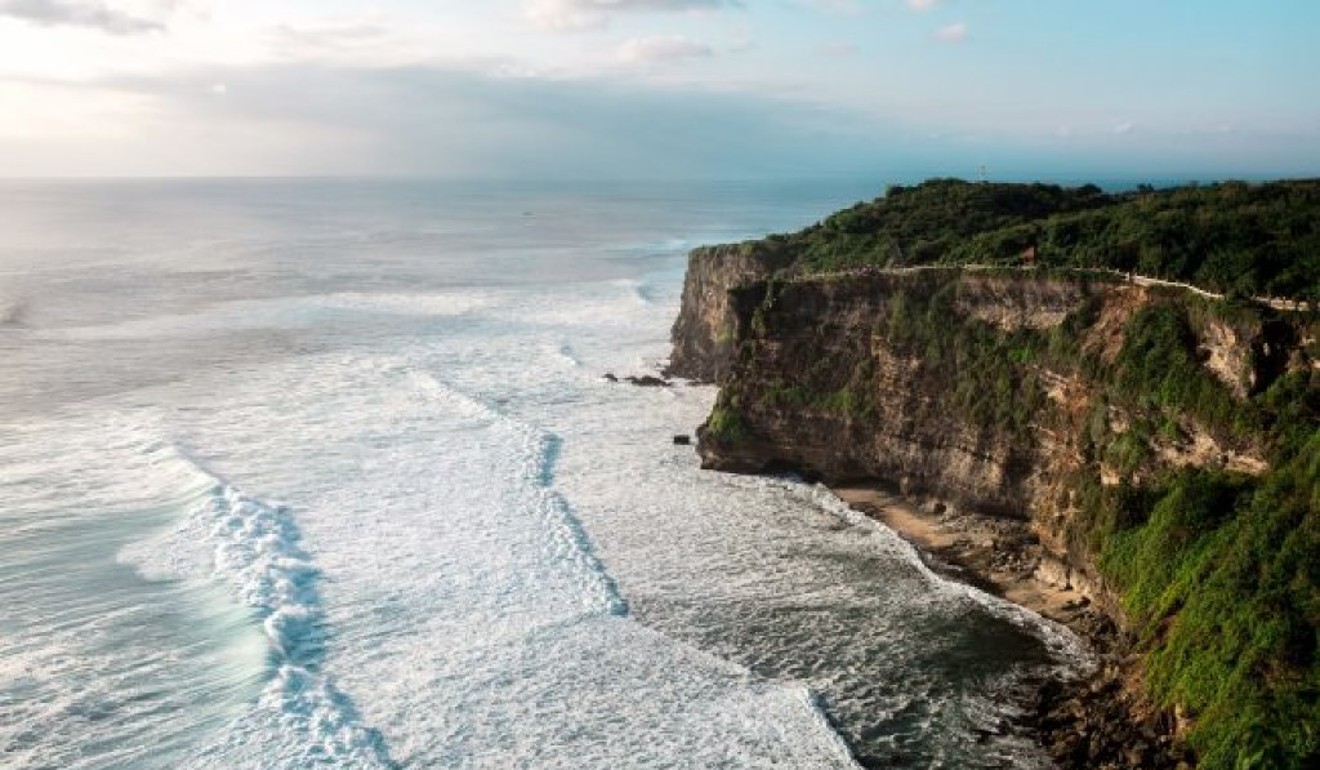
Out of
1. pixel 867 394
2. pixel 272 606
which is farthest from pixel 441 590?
pixel 867 394

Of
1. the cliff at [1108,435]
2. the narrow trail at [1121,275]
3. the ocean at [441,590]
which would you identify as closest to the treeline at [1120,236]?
the narrow trail at [1121,275]

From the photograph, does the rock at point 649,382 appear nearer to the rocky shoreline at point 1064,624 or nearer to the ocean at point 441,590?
the ocean at point 441,590

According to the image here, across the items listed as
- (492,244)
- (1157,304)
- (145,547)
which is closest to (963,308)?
(1157,304)

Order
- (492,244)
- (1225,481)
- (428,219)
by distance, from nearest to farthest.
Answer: (1225,481) → (492,244) → (428,219)

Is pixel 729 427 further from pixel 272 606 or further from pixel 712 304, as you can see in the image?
pixel 272 606

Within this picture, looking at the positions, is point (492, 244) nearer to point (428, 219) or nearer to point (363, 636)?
point (428, 219)

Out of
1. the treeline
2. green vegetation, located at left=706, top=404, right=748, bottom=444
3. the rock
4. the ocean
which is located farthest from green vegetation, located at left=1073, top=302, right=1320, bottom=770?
the rock

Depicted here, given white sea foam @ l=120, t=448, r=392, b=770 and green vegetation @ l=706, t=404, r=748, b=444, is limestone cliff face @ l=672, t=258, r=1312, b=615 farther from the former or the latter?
white sea foam @ l=120, t=448, r=392, b=770
